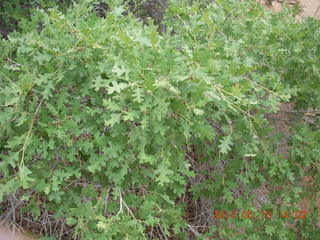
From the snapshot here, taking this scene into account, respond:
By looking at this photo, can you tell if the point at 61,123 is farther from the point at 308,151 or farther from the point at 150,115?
the point at 308,151

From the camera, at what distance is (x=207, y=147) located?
310 centimetres

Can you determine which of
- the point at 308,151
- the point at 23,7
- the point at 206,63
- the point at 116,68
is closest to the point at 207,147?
the point at 308,151

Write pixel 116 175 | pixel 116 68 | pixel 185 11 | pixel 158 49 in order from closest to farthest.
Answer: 1. pixel 116 68
2. pixel 158 49
3. pixel 116 175
4. pixel 185 11

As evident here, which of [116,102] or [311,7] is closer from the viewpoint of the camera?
[116,102]

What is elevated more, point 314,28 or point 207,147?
point 314,28

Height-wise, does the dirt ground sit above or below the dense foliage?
below

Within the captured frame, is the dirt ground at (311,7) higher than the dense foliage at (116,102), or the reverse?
the dense foliage at (116,102)

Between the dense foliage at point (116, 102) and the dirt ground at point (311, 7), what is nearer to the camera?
the dense foliage at point (116, 102)

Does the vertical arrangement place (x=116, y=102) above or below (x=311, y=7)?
above

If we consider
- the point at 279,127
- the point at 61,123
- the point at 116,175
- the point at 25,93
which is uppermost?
the point at 25,93

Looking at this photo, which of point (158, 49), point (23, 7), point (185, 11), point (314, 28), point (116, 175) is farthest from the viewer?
point (23, 7)

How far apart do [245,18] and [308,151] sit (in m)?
1.15

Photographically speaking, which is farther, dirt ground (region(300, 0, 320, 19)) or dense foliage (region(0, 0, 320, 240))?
dirt ground (region(300, 0, 320, 19))

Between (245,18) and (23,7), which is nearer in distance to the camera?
(245,18)
